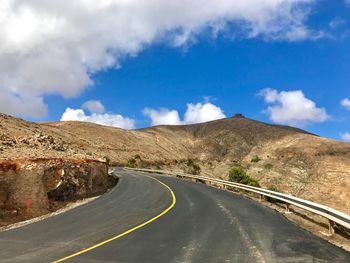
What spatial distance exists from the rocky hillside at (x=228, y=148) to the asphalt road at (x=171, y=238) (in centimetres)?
3208

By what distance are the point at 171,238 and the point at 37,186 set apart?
10803 millimetres

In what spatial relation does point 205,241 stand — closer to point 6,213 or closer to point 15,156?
point 6,213

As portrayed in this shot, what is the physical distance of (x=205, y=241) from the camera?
11688mm

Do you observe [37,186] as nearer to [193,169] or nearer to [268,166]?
[193,169]

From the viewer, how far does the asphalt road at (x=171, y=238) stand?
33.0 ft

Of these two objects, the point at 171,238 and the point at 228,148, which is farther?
the point at 228,148

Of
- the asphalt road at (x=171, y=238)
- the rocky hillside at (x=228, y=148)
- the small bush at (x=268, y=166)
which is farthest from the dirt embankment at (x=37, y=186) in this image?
the small bush at (x=268, y=166)

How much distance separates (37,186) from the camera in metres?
20.6

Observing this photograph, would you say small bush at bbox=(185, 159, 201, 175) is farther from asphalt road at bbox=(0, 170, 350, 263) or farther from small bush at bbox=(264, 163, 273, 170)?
asphalt road at bbox=(0, 170, 350, 263)

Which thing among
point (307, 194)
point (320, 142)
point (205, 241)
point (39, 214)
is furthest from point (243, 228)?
point (320, 142)

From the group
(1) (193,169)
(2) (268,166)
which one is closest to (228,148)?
(2) (268,166)

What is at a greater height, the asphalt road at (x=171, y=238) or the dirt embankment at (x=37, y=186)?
the dirt embankment at (x=37, y=186)

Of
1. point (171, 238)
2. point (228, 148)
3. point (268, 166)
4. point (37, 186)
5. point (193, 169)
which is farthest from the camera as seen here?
point (228, 148)

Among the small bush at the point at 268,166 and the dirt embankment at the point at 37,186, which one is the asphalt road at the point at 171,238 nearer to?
the dirt embankment at the point at 37,186
